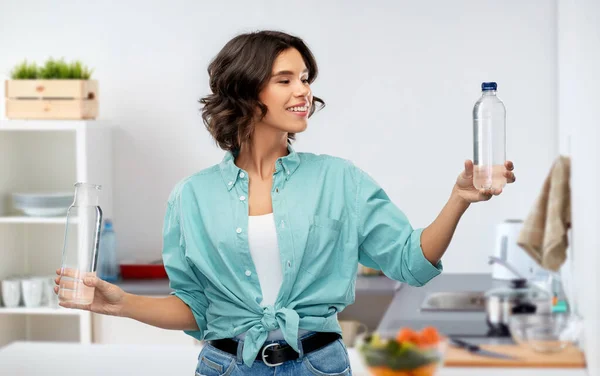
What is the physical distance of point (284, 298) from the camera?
150 centimetres

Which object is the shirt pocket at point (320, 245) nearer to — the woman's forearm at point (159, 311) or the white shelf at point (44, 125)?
the woman's forearm at point (159, 311)

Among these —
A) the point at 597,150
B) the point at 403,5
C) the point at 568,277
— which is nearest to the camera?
the point at 597,150

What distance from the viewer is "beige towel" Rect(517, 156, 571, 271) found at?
120 inches

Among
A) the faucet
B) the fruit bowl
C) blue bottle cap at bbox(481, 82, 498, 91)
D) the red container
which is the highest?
blue bottle cap at bbox(481, 82, 498, 91)

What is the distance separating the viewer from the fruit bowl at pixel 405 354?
3.43 feet

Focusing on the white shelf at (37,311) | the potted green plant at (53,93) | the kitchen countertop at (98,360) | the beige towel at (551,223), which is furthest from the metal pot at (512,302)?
the potted green plant at (53,93)

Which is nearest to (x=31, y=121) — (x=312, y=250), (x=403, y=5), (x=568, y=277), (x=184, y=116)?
(x=184, y=116)

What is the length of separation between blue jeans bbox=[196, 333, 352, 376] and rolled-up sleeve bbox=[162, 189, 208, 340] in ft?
0.41

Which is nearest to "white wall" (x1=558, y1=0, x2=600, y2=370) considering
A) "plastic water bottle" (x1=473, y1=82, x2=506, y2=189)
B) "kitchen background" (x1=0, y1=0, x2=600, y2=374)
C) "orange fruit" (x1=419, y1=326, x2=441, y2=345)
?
"plastic water bottle" (x1=473, y1=82, x2=506, y2=189)

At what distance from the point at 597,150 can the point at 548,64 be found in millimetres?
1965

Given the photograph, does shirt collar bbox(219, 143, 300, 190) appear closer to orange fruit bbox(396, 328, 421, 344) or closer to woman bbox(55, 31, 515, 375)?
woman bbox(55, 31, 515, 375)

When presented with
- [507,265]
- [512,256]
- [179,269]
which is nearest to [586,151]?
[179,269]

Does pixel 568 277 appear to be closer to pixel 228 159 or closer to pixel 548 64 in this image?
pixel 548 64

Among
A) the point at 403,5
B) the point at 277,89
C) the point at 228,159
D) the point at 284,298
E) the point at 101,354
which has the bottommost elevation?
the point at 101,354
